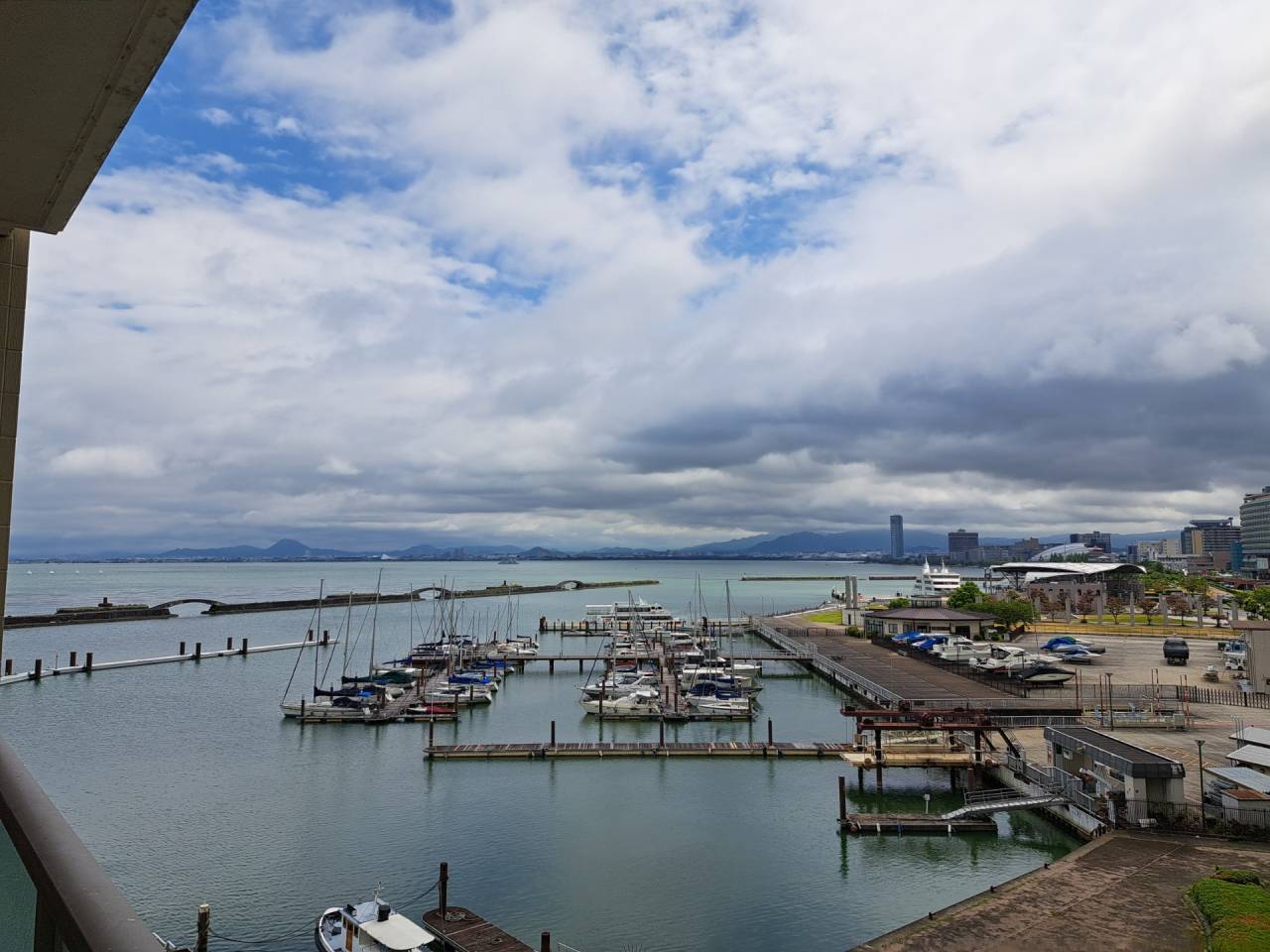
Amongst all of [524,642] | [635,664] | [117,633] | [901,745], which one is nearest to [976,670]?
[901,745]

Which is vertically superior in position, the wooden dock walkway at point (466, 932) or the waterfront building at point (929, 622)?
the waterfront building at point (929, 622)

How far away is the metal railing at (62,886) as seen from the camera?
201cm

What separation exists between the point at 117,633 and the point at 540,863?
84107 millimetres

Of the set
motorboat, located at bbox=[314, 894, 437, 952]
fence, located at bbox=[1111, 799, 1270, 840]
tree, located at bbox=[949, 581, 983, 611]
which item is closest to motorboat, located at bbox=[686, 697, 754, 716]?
fence, located at bbox=[1111, 799, 1270, 840]

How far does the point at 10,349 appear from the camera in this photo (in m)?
4.69

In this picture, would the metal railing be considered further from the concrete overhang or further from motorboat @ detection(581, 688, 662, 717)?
motorboat @ detection(581, 688, 662, 717)

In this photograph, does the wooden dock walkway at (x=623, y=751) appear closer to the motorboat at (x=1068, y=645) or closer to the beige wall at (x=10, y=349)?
the motorboat at (x=1068, y=645)

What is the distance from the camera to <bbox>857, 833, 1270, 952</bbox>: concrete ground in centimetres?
1619

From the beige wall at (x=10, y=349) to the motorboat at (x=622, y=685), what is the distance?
4495cm

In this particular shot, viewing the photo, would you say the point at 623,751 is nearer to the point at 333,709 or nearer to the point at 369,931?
the point at 333,709

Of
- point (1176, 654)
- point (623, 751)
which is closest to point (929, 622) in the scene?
point (1176, 654)

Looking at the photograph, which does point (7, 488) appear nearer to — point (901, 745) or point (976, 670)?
point (901, 745)

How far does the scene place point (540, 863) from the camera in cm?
2461

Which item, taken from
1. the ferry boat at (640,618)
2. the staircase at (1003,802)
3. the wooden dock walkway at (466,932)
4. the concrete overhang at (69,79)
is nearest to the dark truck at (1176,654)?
the staircase at (1003,802)
